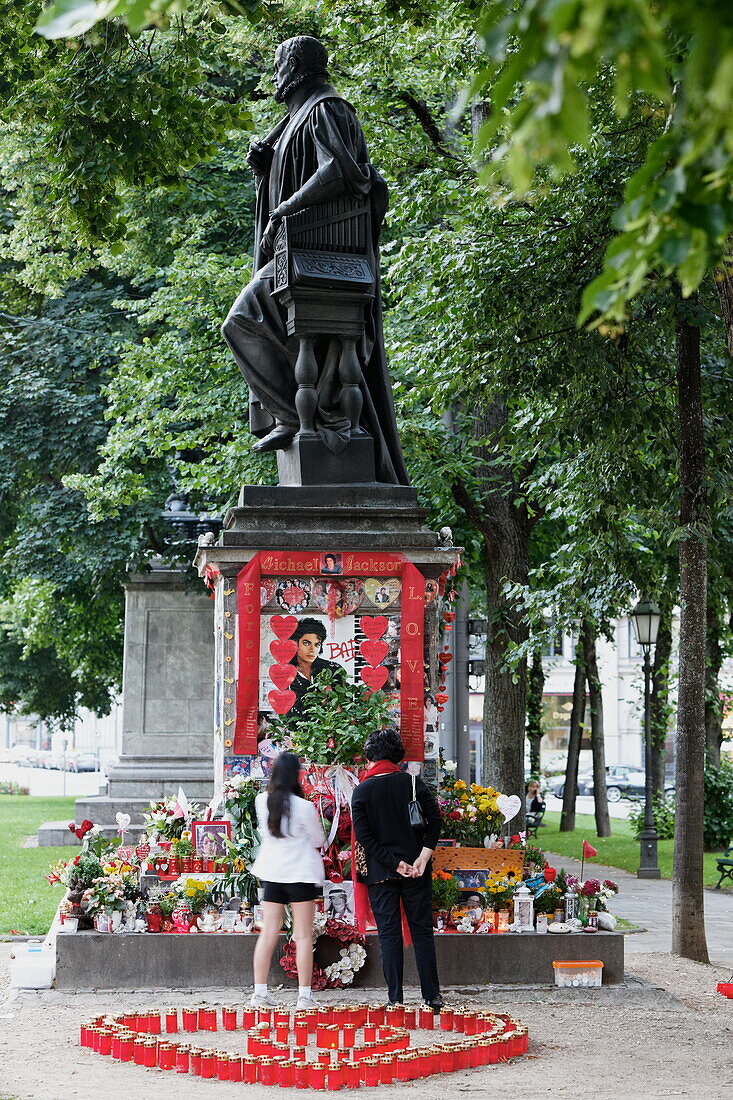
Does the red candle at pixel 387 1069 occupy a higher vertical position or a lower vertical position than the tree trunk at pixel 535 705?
lower

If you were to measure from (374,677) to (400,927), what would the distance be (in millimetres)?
2022

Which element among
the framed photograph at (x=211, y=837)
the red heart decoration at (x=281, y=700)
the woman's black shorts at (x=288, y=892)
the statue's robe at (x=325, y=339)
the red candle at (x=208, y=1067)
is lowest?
the red candle at (x=208, y=1067)

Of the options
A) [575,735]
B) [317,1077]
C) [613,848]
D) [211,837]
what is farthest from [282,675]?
[575,735]

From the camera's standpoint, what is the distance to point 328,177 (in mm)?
10484

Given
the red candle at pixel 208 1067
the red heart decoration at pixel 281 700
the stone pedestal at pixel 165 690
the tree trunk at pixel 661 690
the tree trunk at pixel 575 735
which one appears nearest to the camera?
the red candle at pixel 208 1067

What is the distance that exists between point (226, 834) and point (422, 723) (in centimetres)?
162

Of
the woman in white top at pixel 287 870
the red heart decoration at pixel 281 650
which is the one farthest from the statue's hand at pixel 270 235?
the woman in white top at pixel 287 870

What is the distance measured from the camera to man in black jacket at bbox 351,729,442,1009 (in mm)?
8609

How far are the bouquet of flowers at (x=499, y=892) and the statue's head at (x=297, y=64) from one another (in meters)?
6.28

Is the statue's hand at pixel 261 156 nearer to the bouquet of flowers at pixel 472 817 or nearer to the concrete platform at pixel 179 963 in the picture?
the bouquet of flowers at pixel 472 817

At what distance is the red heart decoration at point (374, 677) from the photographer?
10102 mm

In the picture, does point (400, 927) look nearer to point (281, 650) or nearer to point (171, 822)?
point (281, 650)

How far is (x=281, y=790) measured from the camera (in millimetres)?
8648

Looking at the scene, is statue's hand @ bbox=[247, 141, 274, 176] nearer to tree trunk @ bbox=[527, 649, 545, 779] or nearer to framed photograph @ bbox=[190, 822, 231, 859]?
framed photograph @ bbox=[190, 822, 231, 859]
